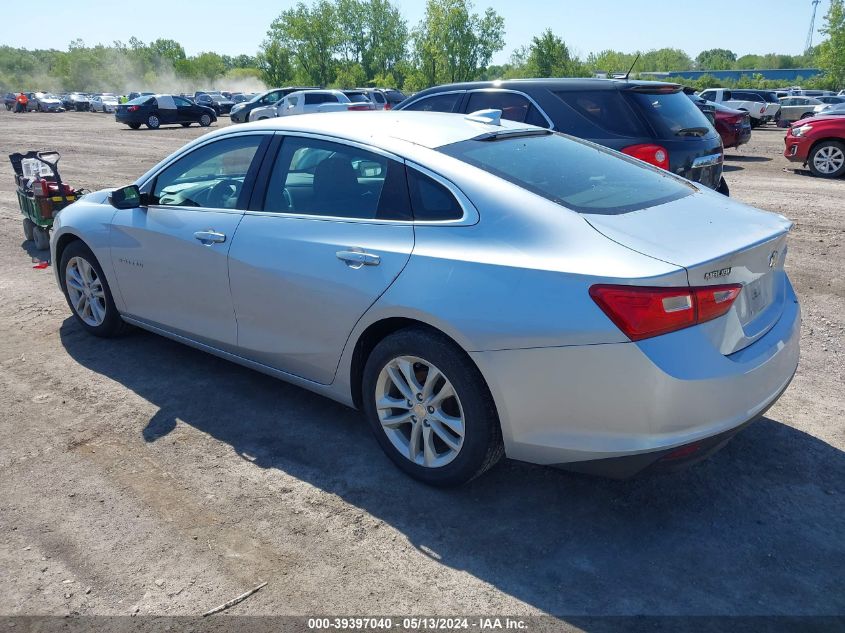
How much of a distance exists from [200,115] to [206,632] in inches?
1429

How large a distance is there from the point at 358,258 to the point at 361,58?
101 m

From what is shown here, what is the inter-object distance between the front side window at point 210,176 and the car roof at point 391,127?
150 mm

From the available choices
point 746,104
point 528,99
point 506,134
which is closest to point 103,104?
point 746,104

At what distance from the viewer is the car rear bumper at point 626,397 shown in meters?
2.66

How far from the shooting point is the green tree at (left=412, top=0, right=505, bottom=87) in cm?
7019

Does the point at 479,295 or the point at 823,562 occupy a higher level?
the point at 479,295

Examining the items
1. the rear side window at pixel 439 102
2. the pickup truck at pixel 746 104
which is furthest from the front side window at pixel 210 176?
the pickup truck at pixel 746 104

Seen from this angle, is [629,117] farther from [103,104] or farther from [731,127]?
[103,104]

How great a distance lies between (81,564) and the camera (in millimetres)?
2924

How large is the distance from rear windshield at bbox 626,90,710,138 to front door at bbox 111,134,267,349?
4033mm

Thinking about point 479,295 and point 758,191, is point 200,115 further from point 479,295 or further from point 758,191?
point 479,295

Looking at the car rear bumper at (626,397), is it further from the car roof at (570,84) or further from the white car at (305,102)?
the white car at (305,102)

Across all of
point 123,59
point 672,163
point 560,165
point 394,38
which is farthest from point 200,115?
point 123,59

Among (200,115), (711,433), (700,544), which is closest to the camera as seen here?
(711,433)
